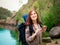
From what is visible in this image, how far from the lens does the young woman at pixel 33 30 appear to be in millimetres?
2871

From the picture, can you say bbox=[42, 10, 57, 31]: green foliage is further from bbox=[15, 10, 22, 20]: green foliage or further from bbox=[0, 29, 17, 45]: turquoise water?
bbox=[0, 29, 17, 45]: turquoise water

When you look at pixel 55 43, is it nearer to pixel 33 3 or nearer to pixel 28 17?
pixel 33 3

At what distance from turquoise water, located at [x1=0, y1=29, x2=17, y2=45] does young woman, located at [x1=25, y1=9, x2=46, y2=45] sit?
2.78 ft

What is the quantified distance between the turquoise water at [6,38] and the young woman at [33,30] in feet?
2.78

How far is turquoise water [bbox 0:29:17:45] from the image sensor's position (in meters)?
3.72

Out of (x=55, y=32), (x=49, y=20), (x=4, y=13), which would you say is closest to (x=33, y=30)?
(x=4, y=13)

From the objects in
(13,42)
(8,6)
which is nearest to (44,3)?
(8,6)

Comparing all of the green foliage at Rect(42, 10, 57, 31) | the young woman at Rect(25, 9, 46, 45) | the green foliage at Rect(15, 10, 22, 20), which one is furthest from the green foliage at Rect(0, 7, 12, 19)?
the young woman at Rect(25, 9, 46, 45)

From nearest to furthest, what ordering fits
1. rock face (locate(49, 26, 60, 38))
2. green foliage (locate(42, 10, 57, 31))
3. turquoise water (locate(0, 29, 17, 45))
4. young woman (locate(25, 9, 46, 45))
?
1. young woman (locate(25, 9, 46, 45))
2. turquoise water (locate(0, 29, 17, 45))
3. green foliage (locate(42, 10, 57, 31))
4. rock face (locate(49, 26, 60, 38))

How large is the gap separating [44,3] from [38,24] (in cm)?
97

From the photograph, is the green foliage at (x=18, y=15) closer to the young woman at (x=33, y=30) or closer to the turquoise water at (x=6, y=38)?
the turquoise water at (x=6, y=38)

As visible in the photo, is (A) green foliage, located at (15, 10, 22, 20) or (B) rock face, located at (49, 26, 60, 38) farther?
(B) rock face, located at (49, 26, 60, 38)

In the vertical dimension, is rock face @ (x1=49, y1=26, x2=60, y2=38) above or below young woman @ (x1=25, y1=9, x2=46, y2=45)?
below

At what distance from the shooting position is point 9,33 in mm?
3818
